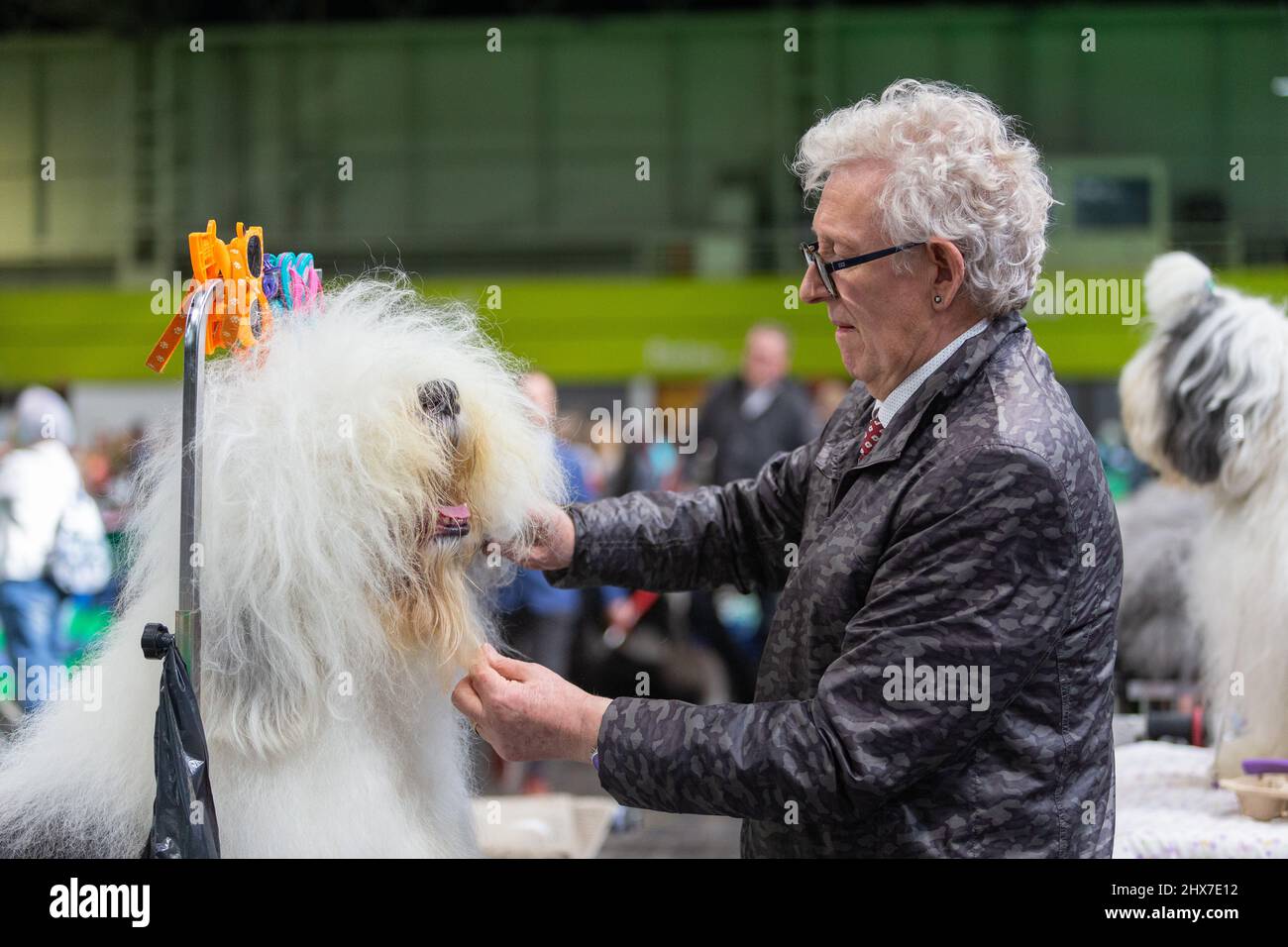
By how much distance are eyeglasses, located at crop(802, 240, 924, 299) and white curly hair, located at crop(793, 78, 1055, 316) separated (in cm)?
1

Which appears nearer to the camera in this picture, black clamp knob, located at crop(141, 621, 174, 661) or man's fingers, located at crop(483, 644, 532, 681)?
black clamp knob, located at crop(141, 621, 174, 661)

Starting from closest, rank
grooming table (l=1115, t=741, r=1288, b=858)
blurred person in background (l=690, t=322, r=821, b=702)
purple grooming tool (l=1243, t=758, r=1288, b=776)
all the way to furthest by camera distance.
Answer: grooming table (l=1115, t=741, r=1288, b=858) → purple grooming tool (l=1243, t=758, r=1288, b=776) → blurred person in background (l=690, t=322, r=821, b=702)

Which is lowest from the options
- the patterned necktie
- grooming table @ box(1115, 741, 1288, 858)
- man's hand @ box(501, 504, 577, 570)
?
grooming table @ box(1115, 741, 1288, 858)

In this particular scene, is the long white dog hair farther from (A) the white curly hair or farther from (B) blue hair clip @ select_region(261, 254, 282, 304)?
(A) the white curly hair

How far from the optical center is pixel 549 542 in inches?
78.8

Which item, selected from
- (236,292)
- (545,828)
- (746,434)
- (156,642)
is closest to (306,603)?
(156,642)

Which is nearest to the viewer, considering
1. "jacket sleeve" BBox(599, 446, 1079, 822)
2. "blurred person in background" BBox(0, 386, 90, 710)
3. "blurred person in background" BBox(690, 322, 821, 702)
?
"jacket sleeve" BBox(599, 446, 1079, 822)

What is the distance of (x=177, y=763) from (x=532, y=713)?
1.43ft

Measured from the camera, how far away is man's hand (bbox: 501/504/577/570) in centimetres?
194

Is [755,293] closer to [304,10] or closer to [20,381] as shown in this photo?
[304,10]

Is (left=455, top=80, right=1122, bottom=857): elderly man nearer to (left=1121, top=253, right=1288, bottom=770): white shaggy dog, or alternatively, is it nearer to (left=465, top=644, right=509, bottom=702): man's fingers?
(left=465, top=644, right=509, bottom=702): man's fingers

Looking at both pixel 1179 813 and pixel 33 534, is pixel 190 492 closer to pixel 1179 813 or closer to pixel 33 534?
pixel 1179 813

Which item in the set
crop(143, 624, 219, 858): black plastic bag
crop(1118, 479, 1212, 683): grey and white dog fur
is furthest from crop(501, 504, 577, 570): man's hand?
crop(1118, 479, 1212, 683): grey and white dog fur

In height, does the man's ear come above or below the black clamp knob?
above
